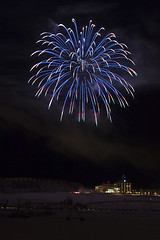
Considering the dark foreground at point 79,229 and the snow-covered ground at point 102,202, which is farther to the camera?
the snow-covered ground at point 102,202

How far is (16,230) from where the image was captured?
29.2 meters

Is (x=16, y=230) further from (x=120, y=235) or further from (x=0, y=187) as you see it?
(x=0, y=187)

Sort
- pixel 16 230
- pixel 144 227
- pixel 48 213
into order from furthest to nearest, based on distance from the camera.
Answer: pixel 48 213 → pixel 144 227 → pixel 16 230

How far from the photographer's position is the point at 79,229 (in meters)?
30.0

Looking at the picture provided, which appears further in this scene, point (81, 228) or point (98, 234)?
point (81, 228)

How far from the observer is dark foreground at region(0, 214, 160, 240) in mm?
26547

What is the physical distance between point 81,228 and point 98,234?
2996 millimetres

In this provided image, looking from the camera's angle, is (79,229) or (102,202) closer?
(79,229)

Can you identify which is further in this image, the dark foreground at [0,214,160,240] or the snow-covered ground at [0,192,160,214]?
the snow-covered ground at [0,192,160,214]

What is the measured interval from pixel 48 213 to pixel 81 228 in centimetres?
1159

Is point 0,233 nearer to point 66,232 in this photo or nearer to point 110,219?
point 66,232

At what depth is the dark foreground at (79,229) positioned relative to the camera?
26547 mm

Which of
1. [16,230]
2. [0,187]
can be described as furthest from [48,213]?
[0,187]

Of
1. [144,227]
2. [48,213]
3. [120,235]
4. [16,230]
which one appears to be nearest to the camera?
[120,235]
